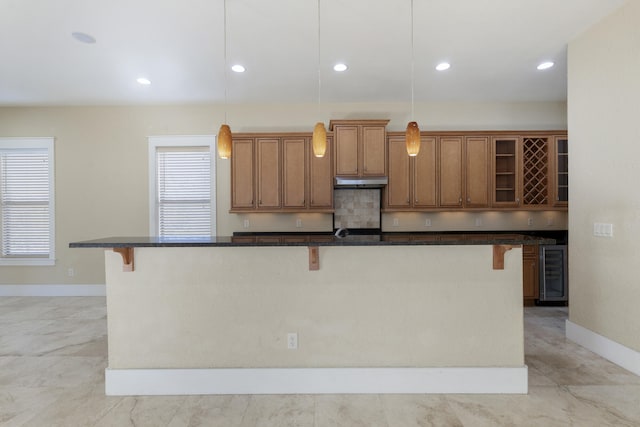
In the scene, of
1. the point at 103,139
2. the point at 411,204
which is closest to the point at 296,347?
the point at 411,204

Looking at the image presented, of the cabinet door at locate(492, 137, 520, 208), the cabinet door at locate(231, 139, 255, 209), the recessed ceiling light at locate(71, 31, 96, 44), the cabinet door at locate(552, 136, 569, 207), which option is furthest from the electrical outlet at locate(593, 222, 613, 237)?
the recessed ceiling light at locate(71, 31, 96, 44)

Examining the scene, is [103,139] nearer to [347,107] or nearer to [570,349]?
[347,107]

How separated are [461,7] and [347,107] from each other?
2.36 meters

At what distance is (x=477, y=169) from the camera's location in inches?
178

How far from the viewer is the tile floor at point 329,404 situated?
1.96m

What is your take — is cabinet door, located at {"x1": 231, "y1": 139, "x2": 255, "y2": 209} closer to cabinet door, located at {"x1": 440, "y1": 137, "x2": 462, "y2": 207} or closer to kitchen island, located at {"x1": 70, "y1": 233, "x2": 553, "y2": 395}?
kitchen island, located at {"x1": 70, "y1": 233, "x2": 553, "y2": 395}

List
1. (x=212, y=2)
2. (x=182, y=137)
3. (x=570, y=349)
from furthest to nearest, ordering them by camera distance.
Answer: (x=182, y=137) < (x=570, y=349) < (x=212, y=2)

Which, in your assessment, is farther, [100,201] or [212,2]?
[100,201]

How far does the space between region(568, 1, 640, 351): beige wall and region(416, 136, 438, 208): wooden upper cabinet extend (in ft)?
5.40

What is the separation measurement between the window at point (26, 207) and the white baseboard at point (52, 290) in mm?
376

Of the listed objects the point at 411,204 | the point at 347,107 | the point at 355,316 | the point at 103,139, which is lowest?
the point at 355,316

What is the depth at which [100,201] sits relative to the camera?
4.91 meters

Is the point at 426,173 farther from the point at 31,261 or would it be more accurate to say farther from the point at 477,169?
the point at 31,261

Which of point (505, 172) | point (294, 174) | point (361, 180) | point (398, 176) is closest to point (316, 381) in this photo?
point (361, 180)
